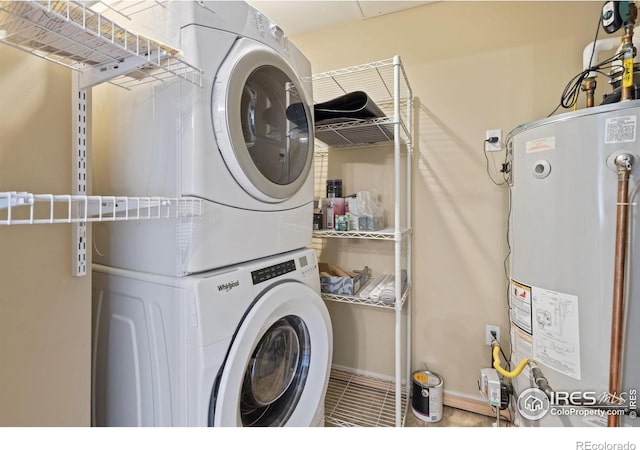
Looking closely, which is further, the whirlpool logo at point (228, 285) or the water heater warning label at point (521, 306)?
the water heater warning label at point (521, 306)

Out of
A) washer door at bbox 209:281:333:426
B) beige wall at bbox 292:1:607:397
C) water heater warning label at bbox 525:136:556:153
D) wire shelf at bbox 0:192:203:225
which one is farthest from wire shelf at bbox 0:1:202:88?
beige wall at bbox 292:1:607:397

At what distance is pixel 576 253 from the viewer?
92 centimetres

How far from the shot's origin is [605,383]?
0.87 meters

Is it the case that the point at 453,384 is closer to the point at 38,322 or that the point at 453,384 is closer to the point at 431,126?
the point at 431,126

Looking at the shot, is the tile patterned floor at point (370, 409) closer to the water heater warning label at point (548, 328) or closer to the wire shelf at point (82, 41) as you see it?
the water heater warning label at point (548, 328)

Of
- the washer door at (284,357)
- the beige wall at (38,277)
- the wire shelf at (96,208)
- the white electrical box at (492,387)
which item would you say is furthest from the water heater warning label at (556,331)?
the beige wall at (38,277)

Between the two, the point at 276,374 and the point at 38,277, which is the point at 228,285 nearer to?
the point at 38,277

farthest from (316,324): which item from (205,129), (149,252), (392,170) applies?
(392,170)

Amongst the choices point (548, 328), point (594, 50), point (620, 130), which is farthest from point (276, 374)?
point (594, 50)

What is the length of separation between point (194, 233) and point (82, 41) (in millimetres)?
435

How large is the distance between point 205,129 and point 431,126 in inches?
53.5

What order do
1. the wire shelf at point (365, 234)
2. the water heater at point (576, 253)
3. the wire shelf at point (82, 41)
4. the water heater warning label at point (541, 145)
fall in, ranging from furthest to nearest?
1. the wire shelf at point (365, 234)
2. the water heater warning label at point (541, 145)
3. the water heater at point (576, 253)
4. the wire shelf at point (82, 41)

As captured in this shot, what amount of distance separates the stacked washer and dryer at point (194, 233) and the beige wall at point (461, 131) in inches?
40.0

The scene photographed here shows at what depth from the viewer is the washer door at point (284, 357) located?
0.86m
